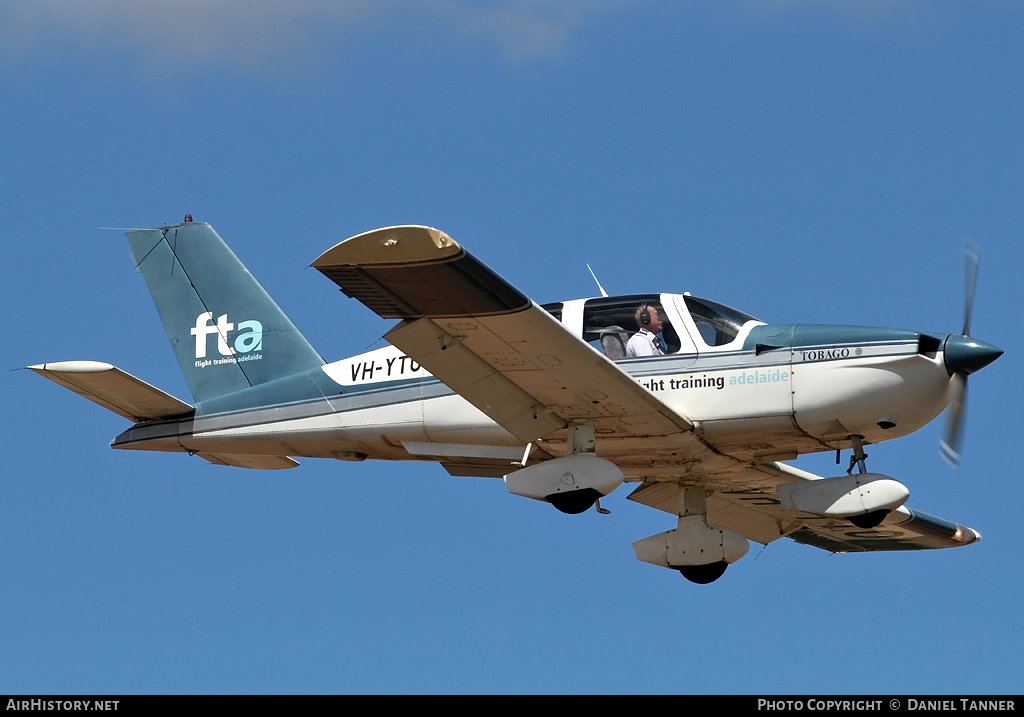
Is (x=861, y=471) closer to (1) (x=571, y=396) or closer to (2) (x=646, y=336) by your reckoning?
(2) (x=646, y=336)

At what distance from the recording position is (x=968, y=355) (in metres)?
13.4

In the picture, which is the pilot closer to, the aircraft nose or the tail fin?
the aircraft nose

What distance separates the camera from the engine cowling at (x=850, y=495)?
44.3 feet

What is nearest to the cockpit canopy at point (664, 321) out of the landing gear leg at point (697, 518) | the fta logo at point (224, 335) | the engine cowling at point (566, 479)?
the engine cowling at point (566, 479)

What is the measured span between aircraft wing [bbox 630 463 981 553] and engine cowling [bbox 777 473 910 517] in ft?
5.20

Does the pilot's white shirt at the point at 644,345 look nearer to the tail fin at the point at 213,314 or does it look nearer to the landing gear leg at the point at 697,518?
the landing gear leg at the point at 697,518

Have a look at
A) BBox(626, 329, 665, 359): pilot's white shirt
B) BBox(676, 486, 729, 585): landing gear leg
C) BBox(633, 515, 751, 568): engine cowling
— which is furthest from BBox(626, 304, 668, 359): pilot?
BBox(633, 515, 751, 568): engine cowling

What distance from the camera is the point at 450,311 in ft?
40.9

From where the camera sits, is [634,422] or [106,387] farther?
[106,387]

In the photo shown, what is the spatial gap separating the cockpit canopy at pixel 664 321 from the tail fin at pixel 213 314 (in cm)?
381

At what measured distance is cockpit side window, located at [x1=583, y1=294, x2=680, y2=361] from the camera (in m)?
14.3

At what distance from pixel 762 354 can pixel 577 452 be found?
2080 millimetres
